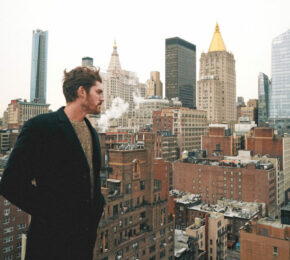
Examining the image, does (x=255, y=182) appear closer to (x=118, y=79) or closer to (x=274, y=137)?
(x=274, y=137)

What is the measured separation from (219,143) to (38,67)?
73921mm

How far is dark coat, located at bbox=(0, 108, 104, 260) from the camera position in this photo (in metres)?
1.90

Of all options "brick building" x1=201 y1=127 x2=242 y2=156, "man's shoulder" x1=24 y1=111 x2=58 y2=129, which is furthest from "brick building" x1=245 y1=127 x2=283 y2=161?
"man's shoulder" x1=24 y1=111 x2=58 y2=129

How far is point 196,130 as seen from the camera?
70.5m

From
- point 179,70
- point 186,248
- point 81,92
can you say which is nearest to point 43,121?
point 81,92

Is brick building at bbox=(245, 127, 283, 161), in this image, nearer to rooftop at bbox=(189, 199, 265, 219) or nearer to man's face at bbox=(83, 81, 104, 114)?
rooftop at bbox=(189, 199, 265, 219)

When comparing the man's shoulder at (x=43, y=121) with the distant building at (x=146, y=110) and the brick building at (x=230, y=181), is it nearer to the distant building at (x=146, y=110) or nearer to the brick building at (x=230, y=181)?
the brick building at (x=230, y=181)

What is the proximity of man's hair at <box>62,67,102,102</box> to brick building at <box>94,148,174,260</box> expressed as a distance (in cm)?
1522

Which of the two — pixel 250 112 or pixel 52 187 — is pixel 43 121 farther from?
pixel 250 112

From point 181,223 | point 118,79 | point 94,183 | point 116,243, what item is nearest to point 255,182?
point 181,223

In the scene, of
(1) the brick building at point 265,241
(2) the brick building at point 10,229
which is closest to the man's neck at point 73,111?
(1) the brick building at point 265,241

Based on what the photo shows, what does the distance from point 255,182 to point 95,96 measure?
1619 inches

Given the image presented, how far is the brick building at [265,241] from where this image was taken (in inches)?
686

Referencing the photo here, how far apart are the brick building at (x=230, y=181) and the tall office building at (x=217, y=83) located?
52.7m
